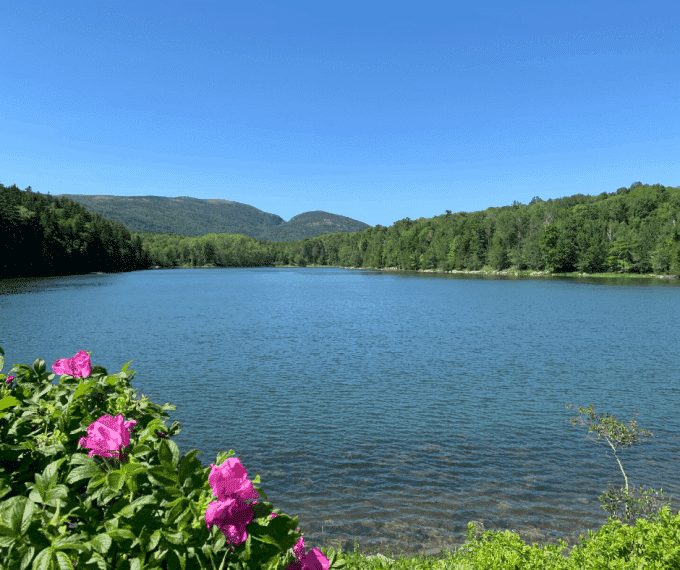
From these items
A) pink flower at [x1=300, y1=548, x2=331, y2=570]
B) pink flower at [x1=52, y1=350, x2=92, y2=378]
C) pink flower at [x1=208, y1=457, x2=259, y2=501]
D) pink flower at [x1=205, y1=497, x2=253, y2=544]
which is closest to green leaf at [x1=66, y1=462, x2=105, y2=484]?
pink flower at [x1=205, y1=497, x2=253, y2=544]

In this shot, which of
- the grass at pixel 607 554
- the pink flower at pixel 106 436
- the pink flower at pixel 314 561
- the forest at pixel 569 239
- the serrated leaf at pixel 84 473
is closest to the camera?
the pink flower at pixel 314 561

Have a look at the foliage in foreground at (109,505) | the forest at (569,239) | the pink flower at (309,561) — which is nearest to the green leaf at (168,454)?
the foliage in foreground at (109,505)

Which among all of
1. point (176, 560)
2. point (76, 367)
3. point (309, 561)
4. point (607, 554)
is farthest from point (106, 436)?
point (607, 554)

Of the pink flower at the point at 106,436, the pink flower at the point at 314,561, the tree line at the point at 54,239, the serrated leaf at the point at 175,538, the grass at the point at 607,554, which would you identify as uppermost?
the tree line at the point at 54,239

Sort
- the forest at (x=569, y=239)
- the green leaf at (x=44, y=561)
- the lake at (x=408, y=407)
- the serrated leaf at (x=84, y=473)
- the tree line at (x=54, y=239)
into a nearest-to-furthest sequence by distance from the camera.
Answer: the green leaf at (x=44, y=561)
the serrated leaf at (x=84, y=473)
the lake at (x=408, y=407)
the tree line at (x=54, y=239)
the forest at (x=569, y=239)

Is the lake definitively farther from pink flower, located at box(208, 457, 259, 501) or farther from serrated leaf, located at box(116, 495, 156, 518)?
pink flower, located at box(208, 457, 259, 501)

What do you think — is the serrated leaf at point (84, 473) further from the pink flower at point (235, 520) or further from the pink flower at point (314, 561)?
the pink flower at point (314, 561)

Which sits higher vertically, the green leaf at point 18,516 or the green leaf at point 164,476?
the green leaf at point 164,476

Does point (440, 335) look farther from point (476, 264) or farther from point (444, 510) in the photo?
point (476, 264)

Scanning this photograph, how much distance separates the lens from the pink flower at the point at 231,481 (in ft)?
6.37

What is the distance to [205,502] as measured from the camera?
2.19m

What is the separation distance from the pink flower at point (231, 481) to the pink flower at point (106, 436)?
3.07 feet

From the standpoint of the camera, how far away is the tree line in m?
92.6

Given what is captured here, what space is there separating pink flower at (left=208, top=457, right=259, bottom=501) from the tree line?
108 metres
